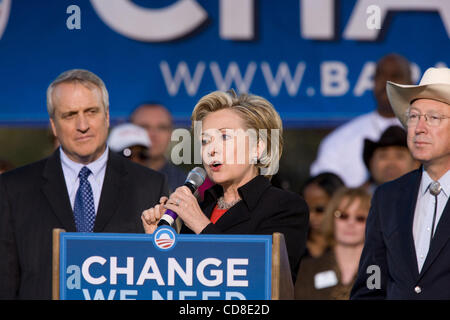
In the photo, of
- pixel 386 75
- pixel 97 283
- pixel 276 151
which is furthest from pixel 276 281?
pixel 386 75

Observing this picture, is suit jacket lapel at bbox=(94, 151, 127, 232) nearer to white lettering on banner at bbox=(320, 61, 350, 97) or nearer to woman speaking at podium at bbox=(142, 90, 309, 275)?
woman speaking at podium at bbox=(142, 90, 309, 275)

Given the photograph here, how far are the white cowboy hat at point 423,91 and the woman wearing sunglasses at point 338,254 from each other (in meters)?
1.55

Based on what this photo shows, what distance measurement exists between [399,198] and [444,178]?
0.20 m

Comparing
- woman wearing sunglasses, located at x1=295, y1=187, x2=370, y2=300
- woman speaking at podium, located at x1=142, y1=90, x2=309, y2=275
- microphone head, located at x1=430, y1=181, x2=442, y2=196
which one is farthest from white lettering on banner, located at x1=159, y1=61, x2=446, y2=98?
microphone head, located at x1=430, y1=181, x2=442, y2=196

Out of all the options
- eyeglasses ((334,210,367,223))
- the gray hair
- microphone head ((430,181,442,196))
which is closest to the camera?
microphone head ((430,181,442,196))

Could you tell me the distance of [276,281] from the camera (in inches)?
106

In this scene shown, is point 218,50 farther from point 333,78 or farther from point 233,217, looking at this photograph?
point 233,217

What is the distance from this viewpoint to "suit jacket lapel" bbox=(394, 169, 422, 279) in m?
3.26

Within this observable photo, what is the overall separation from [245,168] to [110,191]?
68 cm

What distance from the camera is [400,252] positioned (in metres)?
3.29

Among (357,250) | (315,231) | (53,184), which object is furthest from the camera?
(315,231)

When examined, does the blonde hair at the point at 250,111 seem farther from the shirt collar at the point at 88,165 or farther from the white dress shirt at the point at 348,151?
the white dress shirt at the point at 348,151

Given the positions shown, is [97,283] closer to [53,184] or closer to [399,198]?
[53,184]
